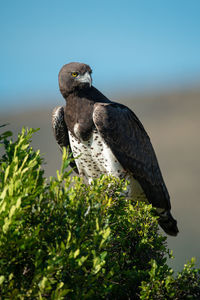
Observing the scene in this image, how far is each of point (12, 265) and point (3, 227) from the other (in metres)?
0.30

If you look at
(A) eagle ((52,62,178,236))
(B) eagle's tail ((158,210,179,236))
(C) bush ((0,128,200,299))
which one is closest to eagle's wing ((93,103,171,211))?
(A) eagle ((52,62,178,236))

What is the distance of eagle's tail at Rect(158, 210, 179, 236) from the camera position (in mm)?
6625

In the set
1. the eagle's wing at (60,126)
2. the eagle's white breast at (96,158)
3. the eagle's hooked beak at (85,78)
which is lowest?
the eagle's white breast at (96,158)

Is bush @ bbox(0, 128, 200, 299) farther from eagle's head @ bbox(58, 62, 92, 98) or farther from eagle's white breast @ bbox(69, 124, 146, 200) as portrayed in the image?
eagle's head @ bbox(58, 62, 92, 98)

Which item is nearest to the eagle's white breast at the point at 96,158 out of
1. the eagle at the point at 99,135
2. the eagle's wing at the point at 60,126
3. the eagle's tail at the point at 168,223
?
the eagle at the point at 99,135

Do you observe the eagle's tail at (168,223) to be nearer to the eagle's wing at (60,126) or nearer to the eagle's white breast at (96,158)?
the eagle's white breast at (96,158)

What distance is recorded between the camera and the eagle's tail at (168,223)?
662 centimetres

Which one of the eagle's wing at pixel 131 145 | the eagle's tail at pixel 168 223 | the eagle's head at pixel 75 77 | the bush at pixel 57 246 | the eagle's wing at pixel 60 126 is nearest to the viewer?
the bush at pixel 57 246

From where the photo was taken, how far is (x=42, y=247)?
274cm

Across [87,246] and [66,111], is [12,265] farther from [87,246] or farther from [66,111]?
[66,111]

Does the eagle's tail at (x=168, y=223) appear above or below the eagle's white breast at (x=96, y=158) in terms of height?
below

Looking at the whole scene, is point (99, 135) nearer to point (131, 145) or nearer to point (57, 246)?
point (131, 145)

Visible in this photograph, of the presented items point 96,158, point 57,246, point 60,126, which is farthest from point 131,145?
point 57,246

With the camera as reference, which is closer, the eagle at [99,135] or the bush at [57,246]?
the bush at [57,246]
